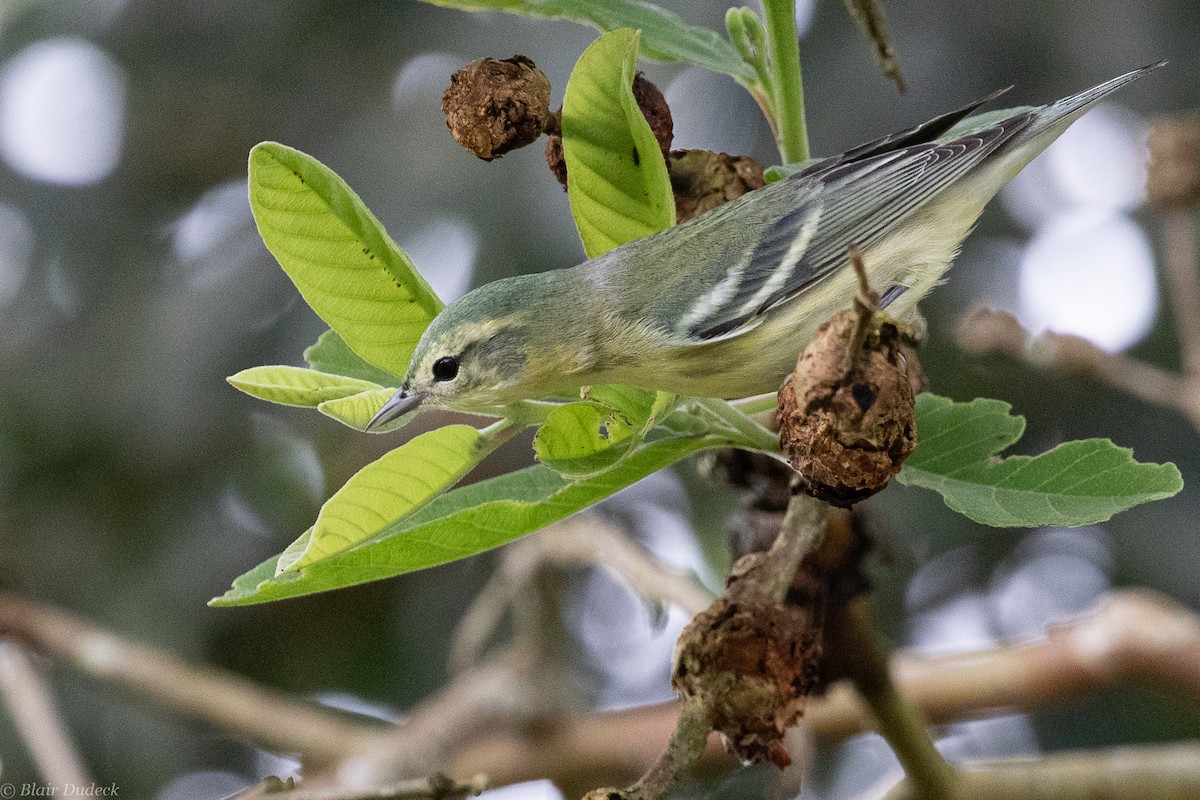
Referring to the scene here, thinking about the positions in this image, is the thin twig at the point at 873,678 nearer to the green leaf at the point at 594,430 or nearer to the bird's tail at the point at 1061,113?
the green leaf at the point at 594,430

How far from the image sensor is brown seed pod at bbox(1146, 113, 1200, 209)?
2004 mm

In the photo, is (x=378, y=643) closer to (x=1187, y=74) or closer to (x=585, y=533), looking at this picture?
(x=585, y=533)

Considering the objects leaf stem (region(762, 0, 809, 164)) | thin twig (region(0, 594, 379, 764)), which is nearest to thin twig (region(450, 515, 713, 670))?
thin twig (region(0, 594, 379, 764))

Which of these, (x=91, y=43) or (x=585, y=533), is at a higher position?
(x=91, y=43)

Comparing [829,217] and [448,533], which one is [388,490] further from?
[829,217]

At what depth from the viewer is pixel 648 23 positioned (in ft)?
4.40

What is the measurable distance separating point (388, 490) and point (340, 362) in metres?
0.42

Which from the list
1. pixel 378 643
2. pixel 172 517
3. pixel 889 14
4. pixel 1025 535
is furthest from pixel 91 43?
pixel 1025 535

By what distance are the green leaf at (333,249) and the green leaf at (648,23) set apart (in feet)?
1.10

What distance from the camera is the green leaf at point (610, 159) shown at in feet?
3.53

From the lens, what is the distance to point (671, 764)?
92 centimetres

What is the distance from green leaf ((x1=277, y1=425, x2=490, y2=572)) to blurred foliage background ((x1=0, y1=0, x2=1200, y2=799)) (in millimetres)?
1742

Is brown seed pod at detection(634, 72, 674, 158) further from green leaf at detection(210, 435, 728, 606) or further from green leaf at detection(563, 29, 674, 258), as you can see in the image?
green leaf at detection(210, 435, 728, 606)

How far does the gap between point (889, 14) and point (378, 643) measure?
211 centimetres
